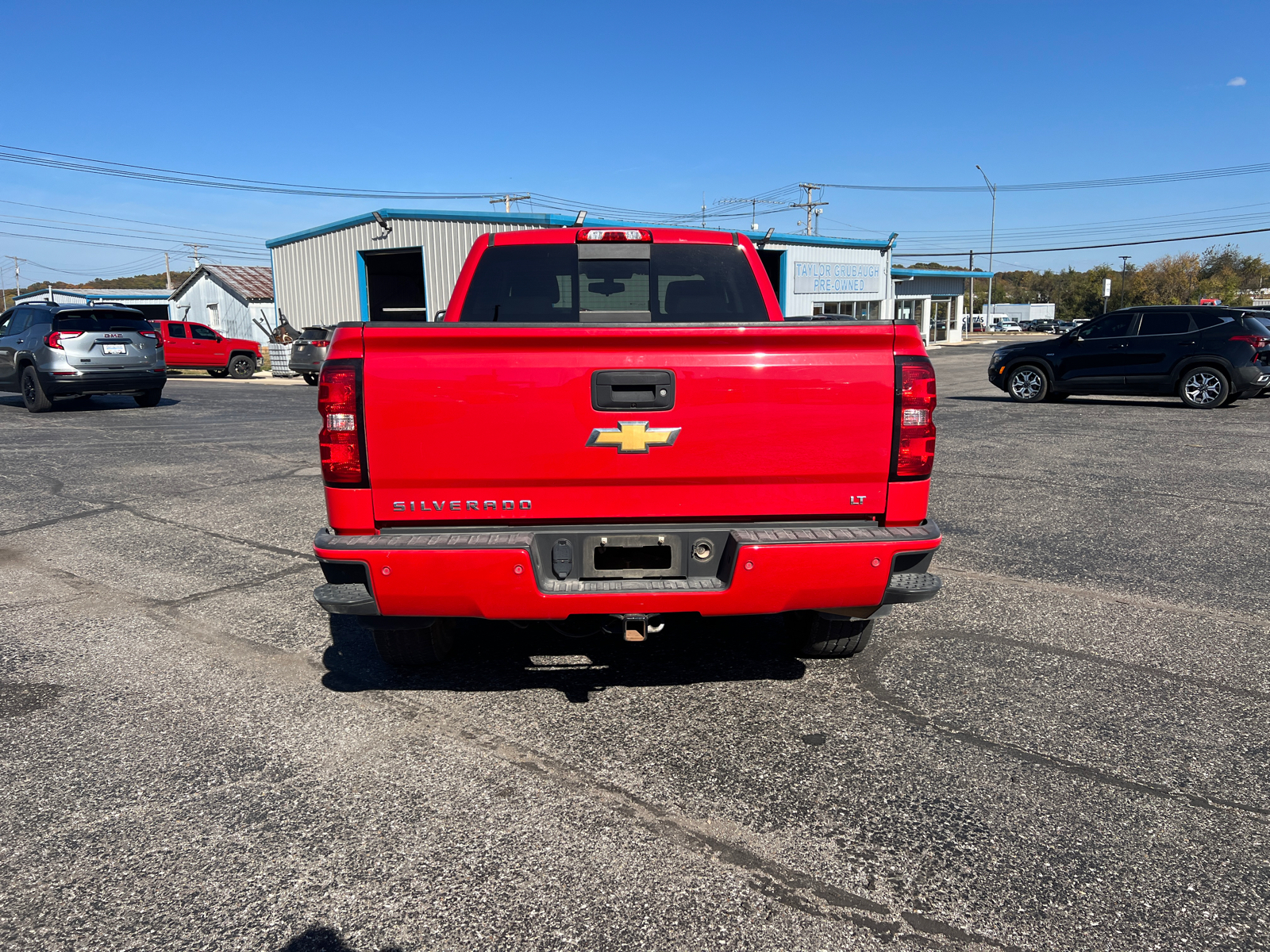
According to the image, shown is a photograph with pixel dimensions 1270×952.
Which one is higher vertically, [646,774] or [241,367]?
[241,367]

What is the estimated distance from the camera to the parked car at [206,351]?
2883 cm

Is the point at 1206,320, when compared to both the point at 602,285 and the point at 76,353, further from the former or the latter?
the point at 76,353

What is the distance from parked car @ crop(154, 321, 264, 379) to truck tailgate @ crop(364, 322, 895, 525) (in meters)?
29.4

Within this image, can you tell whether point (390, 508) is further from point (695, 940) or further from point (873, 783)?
point (873, 783)

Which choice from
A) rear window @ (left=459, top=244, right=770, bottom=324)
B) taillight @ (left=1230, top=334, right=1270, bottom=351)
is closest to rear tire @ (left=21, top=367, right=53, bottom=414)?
rear window @ (left=459, top=244, right=770, bottom=324)

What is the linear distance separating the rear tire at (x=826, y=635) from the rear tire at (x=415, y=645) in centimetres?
165

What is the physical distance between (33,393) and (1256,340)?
21694 millimetres

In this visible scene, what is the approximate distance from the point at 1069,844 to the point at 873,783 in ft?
2.10

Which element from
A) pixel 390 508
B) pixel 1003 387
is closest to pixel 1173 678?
pixel 390 508

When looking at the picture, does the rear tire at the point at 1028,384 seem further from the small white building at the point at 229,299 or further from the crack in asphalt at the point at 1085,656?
the small white building at the point at 229,299

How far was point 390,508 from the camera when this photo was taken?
3.19m

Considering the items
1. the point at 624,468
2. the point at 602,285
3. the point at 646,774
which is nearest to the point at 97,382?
the point at 602,285

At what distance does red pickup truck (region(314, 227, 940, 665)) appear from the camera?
3092 mm

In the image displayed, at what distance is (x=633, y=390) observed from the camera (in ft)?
10.3
